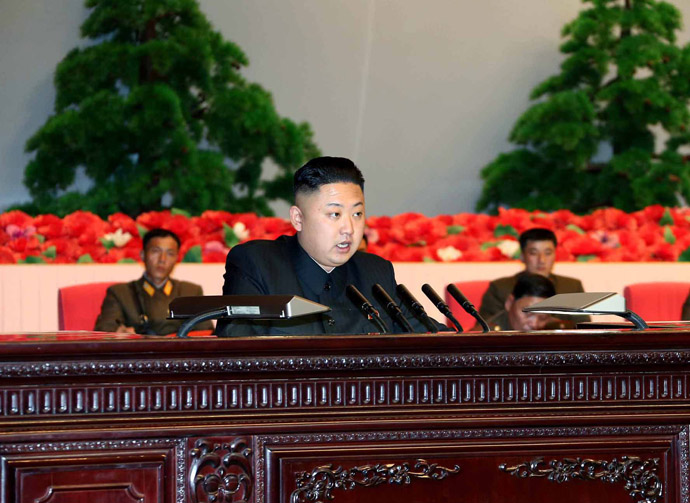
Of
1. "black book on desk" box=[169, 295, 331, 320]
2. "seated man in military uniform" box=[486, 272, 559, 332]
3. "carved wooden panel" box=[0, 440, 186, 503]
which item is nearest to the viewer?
"carved wooden panel" box=[0, 440, 186, 503]

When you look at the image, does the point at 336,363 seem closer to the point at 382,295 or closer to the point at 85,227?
the point at 382,295

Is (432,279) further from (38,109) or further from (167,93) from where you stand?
(38,109)

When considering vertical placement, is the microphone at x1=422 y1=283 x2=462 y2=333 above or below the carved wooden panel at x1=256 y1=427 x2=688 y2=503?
above

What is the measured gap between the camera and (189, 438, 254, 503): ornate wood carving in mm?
1183

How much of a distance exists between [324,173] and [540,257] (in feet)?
7.50

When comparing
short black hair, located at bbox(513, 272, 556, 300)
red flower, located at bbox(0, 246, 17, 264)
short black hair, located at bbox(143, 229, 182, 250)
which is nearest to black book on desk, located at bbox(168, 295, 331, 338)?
short black hair, located at bbox(513, 272, 556, 300)

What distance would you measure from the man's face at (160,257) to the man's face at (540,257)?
1542 millimetres

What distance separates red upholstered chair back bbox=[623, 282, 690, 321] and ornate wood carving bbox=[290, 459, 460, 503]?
2.74 m

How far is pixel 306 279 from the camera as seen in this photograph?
5.98 ft

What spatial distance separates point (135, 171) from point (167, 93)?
454 mm

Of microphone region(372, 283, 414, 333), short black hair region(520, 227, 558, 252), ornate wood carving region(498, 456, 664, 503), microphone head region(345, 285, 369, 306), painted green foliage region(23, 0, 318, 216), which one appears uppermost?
painted green foliage region(23, 0, 318, 216)

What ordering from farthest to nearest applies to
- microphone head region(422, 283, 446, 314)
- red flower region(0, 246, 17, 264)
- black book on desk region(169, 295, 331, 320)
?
red flower region(0, 246, 17, 264), microphone head region(422, 283, 446, 314), black book on desk region(169, 295, 331, 320)

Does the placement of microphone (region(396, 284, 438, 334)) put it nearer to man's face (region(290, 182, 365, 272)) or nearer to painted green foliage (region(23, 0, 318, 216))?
man's face (region(290, 182, 365, 272))

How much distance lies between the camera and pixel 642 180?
520cm
